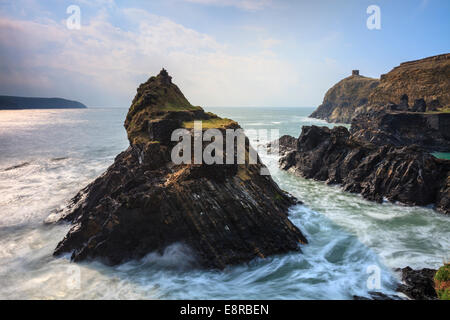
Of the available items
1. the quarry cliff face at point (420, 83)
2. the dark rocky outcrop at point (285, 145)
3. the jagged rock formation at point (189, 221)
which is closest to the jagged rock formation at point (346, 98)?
the quarry cliff face at point (420, 83)

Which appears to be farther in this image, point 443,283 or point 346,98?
point 346,98

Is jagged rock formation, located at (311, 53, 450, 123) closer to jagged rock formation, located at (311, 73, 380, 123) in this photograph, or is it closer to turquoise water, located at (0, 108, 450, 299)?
jagged rock formation, located at (311, 73, 380, 123)

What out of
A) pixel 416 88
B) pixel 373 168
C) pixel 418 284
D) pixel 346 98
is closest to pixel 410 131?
pixel 373 168

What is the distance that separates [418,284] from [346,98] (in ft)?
497

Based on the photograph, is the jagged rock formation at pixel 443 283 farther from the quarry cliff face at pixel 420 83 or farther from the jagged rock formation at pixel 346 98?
the jagged rock formation at pixel 346 98

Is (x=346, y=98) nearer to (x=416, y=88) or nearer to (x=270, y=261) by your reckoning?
(x=416, y=88)

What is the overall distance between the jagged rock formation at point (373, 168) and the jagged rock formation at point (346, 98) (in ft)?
364

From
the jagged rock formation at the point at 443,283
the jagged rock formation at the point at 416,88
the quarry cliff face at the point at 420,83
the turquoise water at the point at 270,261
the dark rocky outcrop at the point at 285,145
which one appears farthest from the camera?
the quarry cliff face at the point at 420,83

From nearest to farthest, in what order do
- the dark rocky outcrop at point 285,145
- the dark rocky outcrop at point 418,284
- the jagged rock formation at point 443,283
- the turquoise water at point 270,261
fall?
1. the jagged rock formation at point 443,283
2. the dark rocky outcrop at point 418,284
3. the turquoise water at point 270,261
4. the dark rocky outcrop at point 285,145

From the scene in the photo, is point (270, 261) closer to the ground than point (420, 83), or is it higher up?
closer to the ground

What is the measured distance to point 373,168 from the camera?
2697 cm

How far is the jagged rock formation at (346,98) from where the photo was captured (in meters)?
137

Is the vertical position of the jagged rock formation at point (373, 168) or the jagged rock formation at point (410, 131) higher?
the jagged rock formation at point (410, 131)
